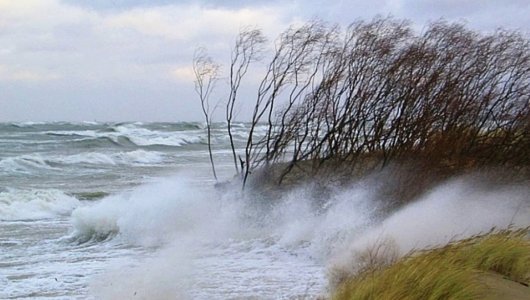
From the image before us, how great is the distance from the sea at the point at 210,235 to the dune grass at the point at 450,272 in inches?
67.7

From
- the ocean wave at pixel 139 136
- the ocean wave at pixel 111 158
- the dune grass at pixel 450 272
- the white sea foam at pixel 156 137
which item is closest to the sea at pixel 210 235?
the dune grass at pixel 450 272

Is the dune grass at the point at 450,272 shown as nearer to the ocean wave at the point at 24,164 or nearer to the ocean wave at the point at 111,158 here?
the ocean wave at the point at 24,164

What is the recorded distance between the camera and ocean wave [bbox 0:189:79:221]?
1972 centimetres

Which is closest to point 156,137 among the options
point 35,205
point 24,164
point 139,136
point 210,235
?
point 139,136

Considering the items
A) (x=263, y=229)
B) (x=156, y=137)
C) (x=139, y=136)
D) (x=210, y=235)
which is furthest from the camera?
(x=156, y=137)

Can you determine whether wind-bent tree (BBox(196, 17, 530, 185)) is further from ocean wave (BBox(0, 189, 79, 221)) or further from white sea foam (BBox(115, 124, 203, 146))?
white sea foam (BBox(115, 124, 203, 146))

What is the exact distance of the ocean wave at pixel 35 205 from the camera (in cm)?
1972

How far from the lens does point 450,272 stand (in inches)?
258

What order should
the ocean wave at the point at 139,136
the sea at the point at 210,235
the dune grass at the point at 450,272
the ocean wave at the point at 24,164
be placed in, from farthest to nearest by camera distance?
1. the ocean wave at the point at 139,136
2. the ocean wave at the point at 24,164
3. the sea at the point at 210,235
4. the dune grass at the point at 450,272

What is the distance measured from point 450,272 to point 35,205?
53.7ft

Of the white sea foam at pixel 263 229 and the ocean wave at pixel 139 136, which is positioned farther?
the ocean wave at pixel 139 136

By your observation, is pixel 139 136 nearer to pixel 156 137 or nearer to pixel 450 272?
pixel 156 137

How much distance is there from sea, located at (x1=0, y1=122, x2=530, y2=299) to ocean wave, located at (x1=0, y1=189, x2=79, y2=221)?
0.04m

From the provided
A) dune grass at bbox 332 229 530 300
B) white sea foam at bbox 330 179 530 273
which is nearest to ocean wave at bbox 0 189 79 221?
white sea foam at bbox 330 179 530 273
